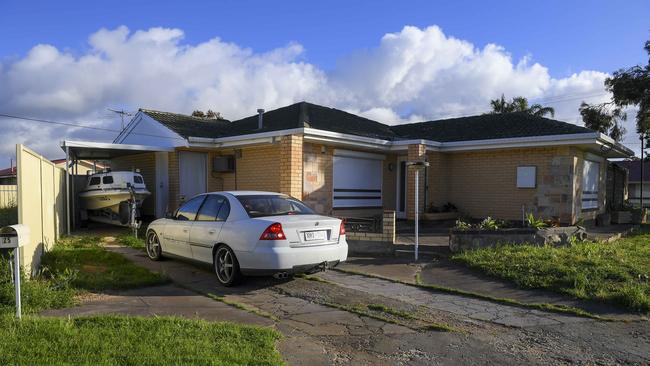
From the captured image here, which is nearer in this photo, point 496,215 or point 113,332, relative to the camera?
point 113,332

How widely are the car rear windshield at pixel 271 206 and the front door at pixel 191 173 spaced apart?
764 cm

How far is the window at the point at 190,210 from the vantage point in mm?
8039

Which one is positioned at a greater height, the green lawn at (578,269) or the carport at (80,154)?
the carport at (80,154)

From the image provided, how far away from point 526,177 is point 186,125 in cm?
1110

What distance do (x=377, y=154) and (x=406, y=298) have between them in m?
9.43

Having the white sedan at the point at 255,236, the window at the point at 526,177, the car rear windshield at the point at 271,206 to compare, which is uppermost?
Result: the window at the point at 526,177

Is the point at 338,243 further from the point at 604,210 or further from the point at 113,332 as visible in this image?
the point at 604,210

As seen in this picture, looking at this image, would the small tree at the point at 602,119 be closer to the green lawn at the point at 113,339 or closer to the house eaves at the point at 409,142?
the house eaves at the point at 409,142

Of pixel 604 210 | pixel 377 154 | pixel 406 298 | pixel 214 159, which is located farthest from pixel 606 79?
pixel 406 298

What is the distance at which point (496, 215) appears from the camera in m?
14.9

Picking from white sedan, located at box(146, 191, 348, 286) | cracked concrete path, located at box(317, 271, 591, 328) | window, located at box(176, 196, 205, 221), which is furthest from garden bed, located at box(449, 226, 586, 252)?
window, located at box(176, 196, 205, 221)


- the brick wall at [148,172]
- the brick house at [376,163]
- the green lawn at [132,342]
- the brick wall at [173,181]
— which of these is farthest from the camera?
the brick wall at [148,172]

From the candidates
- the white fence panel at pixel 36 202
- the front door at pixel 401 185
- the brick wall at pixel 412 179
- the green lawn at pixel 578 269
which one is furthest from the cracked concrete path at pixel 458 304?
the front door at pixel 401 185

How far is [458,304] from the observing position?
6.34m
